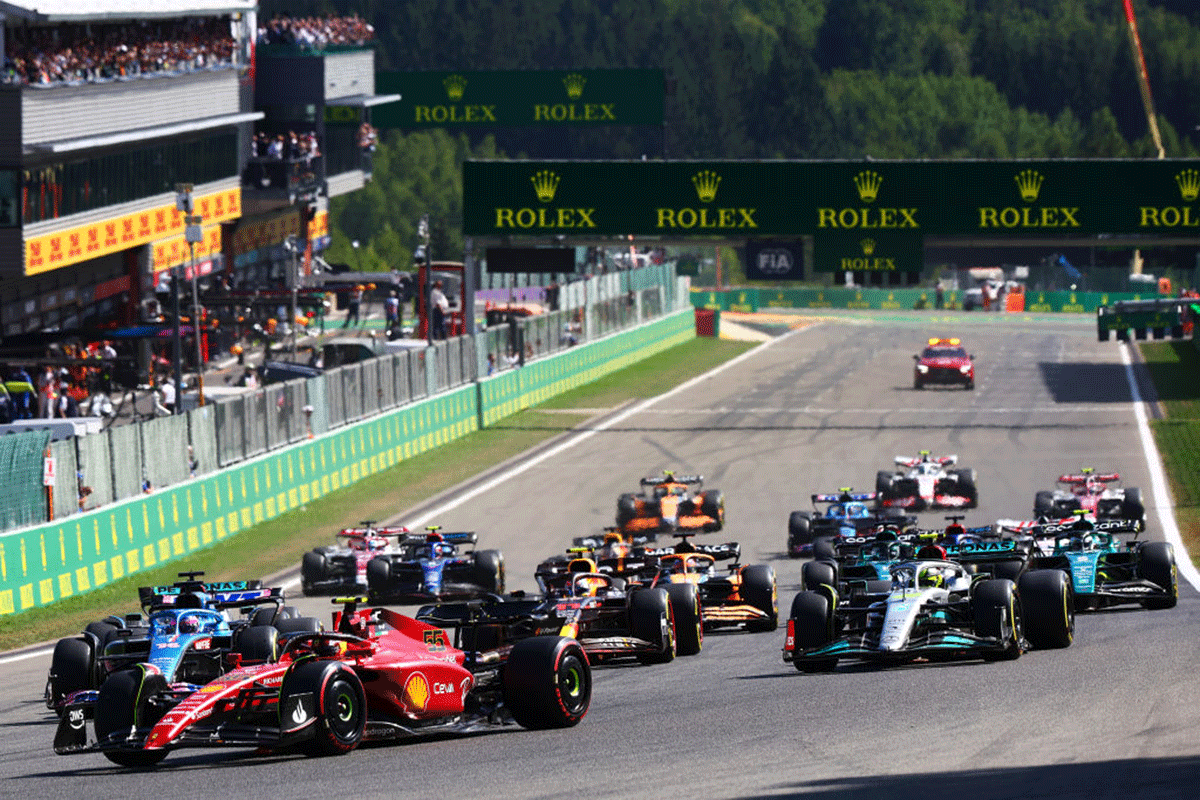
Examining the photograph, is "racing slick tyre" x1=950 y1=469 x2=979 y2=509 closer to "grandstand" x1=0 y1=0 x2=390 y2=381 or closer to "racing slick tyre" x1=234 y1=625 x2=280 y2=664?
"racing slick tyre" x1=234 y1=625 x2=280 y2=664

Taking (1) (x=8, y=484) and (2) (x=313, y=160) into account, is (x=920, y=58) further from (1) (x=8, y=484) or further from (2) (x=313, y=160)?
(1) (x=8, y=484)

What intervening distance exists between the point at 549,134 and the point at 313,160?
93.2 m

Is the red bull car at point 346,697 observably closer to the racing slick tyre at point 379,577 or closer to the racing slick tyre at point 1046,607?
the racing slick tyre at point 1046,607

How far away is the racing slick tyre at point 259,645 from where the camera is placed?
18156mm

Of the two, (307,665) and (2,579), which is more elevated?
(307,665)

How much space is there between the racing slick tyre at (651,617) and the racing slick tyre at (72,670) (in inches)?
201

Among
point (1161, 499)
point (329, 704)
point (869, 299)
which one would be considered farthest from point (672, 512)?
point (869, 299)

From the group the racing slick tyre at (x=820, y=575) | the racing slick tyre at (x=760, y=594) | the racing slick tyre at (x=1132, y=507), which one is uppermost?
the racing slick tyre at (x=820, y=575)

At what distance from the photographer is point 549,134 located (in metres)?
179

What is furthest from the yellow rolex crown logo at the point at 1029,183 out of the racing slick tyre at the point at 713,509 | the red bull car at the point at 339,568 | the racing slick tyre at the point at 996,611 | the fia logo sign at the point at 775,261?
the racing slick tyre at the point at 996,611

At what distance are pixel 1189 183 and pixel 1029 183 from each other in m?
3.97

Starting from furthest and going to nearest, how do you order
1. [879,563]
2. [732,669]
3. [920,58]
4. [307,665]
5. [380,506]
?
[920,58], [380,506], [879,563], [732,669], [307,665]

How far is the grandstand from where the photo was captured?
191 ft

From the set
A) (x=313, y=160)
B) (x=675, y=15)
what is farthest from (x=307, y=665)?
(x=675, y=15)
